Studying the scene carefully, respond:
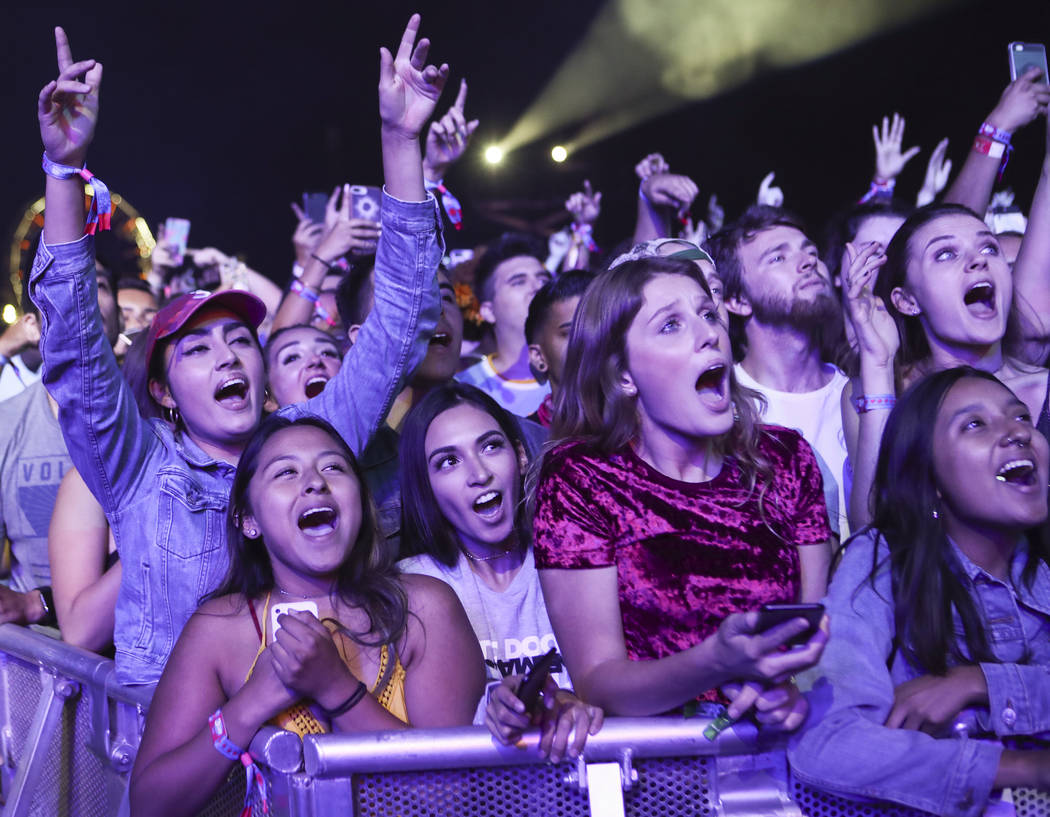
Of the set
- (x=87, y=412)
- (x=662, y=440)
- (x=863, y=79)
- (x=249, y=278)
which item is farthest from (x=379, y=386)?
(x=863, y=79)

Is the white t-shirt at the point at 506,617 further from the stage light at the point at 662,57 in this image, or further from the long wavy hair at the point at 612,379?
the stage light at the point at 662,57

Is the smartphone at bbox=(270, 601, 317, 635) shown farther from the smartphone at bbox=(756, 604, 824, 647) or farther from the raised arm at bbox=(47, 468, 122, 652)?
the smartphone at bbox=(756, 604, 824, 647)

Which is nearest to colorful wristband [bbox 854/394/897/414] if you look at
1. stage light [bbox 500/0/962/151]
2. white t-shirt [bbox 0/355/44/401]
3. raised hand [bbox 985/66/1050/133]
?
raised hand [bbox 985/66/1050/133]

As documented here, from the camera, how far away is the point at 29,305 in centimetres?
369

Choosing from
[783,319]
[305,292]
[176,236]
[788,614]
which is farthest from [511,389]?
[176,236]

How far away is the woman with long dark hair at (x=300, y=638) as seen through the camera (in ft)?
5.89

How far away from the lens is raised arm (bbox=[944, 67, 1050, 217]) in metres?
3.33

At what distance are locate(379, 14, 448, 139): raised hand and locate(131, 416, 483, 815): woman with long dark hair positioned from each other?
2.30 ft

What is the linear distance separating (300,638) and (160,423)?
3.65 feet

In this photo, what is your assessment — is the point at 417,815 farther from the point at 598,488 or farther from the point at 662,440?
the point at 662,440

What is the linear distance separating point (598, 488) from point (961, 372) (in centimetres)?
80

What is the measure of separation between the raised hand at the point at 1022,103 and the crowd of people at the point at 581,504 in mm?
19

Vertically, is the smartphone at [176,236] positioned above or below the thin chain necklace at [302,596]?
above

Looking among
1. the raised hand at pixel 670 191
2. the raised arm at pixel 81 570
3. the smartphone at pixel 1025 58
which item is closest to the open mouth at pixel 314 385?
the raised arm at pixel 81 570
